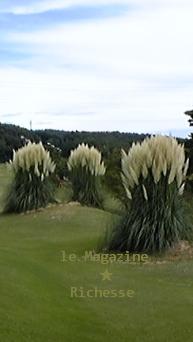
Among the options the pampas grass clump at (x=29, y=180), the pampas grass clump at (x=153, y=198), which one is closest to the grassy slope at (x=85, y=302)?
the pampas grass clump at (x=153, y=198)

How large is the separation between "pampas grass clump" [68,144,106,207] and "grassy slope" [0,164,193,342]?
259 inches

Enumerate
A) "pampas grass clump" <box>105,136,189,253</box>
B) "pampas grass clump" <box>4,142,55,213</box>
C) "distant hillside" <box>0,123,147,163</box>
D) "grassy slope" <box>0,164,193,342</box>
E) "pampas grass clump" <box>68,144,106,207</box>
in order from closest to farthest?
"grassy slope" <box>0,164,193,342</box> → "pampas grass clump" <box>105,136,189,253</box> → "pampas grass clump" <box>4,142,55,213</box> → "pampas grass clump" <box>68,144,106,207</box> → "distant hillside" <box>0,123,147,163</box>

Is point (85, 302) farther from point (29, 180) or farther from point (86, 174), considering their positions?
point (86, 174)

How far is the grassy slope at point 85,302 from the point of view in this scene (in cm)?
647

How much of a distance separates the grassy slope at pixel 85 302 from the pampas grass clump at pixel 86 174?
6.59m

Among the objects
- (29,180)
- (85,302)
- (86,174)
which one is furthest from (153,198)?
(86,174)

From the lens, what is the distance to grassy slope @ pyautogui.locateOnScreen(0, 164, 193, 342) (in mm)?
6469

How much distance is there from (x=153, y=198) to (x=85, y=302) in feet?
11.5

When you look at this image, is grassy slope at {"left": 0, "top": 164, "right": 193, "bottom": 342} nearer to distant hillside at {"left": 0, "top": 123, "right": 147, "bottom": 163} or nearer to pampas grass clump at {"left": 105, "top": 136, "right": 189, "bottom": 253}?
pampas grass clump at {"left": 105, "top": 136, "right": 189, "bottom": 253}

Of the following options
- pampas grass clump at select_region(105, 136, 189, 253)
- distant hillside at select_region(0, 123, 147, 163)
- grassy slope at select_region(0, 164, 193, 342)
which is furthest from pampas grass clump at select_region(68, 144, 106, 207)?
distant hillside at select_region(0, 123, 147, 163)

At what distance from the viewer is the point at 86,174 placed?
18.3 metres

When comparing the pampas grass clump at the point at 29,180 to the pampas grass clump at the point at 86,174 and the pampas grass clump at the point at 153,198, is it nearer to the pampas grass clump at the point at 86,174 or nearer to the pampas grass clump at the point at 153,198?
the pampas grass clump at the point at 86,174

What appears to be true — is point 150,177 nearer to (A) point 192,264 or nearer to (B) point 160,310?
(A) point 192,264

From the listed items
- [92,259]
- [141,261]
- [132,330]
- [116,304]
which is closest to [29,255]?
[92,259]
